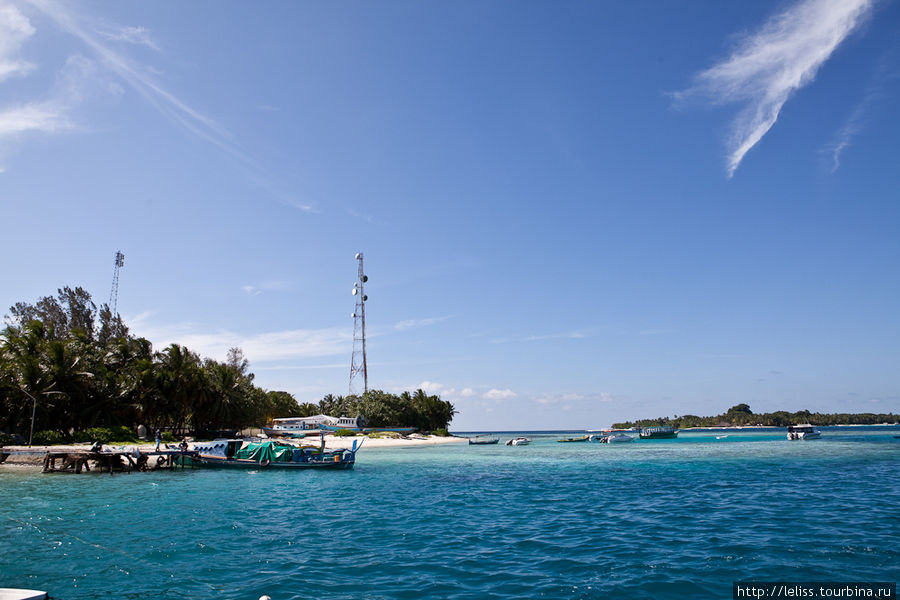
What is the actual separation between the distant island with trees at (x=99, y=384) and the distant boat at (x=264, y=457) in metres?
17.6

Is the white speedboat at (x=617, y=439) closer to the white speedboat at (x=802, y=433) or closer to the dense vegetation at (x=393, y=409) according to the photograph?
the white speedboat at (x=802, y=433)

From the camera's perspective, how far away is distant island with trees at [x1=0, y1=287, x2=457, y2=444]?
51.8 m

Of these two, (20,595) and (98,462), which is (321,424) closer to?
(98,462)

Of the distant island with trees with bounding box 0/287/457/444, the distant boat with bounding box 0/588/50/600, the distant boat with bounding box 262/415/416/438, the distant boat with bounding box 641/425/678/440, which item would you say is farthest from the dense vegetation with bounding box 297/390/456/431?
the distant boat with bounding box 0/588/50/600

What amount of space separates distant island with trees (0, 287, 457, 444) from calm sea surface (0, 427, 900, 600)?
69.5 ft

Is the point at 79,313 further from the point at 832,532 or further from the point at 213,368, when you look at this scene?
the point at 832,532

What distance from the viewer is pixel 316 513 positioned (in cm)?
2389

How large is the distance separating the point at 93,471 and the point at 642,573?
1713 inches

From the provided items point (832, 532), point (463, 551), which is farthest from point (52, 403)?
point (832, 532)

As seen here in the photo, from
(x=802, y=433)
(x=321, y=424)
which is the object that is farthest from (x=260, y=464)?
(x=802, y=433)

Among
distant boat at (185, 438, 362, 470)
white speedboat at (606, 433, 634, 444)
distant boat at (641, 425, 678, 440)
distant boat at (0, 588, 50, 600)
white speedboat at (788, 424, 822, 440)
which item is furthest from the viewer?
distant boat at (641, 425, 678, 440)

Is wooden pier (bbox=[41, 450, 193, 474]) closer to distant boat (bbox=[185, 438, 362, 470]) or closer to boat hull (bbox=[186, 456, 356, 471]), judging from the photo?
boat hull (bbox=[186, 456, 356, 471])

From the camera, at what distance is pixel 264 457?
44844mm

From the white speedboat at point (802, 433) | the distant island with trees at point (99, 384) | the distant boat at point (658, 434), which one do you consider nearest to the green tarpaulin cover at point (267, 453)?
the distant island with trees at point (99, 384)
